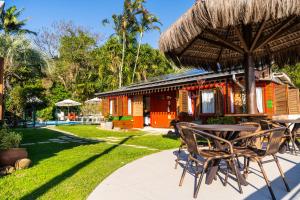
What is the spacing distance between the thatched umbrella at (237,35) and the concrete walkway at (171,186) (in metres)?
2.47

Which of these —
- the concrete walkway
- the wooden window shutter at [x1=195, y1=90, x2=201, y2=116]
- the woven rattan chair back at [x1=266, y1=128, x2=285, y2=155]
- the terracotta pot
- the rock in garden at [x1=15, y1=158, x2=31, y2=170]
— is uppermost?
the wooden window shutter at [x1=195, y1=90, x2=201, y2=116]

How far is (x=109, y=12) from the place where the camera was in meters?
27.8

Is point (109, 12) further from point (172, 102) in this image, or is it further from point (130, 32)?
point (172, 102)

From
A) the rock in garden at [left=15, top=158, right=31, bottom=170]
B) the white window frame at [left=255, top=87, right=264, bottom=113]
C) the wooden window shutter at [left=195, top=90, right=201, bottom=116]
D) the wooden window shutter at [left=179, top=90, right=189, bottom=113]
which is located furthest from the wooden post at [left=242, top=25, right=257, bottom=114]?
the wooden window shutter at [left=179, top=90, right=189, bottom=113]

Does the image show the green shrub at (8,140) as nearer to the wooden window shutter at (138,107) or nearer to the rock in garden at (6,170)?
the rock in garden at (6,170)

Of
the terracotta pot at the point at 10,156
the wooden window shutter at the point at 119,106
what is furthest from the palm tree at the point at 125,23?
the terracotta pot at the point at 10,156

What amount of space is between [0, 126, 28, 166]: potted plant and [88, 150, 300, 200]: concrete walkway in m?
2.41

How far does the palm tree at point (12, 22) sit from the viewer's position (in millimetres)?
22344

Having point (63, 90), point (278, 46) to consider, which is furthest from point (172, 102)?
point (63, 90)

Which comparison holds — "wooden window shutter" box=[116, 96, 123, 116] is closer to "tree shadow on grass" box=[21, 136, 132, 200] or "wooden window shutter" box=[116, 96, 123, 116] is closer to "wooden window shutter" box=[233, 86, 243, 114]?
"wooden window shutter" box=[233, 86, 243, 114]

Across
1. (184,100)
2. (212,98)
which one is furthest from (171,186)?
(184,100)

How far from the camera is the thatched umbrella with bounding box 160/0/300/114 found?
4.26 metres

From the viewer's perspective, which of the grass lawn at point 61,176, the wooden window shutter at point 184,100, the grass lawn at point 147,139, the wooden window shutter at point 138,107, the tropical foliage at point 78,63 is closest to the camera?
A: the grass lawn at point 61,176

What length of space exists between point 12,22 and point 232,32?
22315 mm
